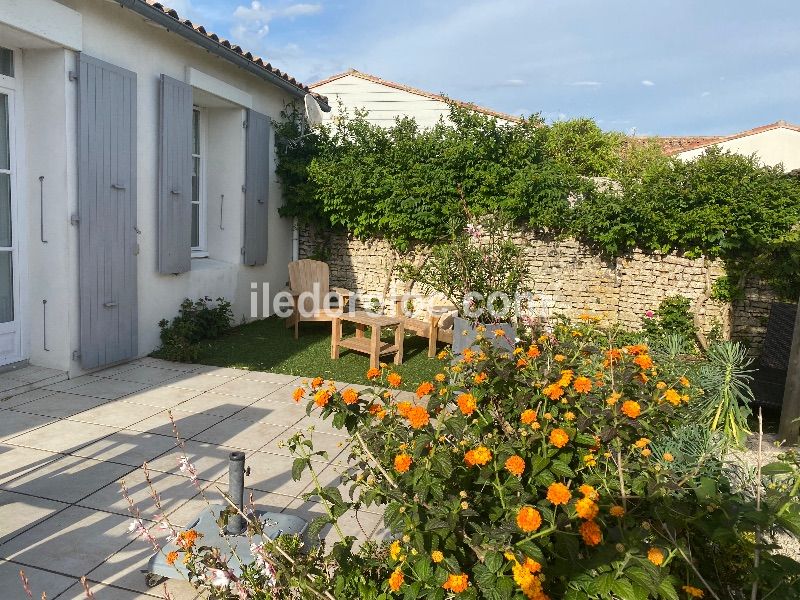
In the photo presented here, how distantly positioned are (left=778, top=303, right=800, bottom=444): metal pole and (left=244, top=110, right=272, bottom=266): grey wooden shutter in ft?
20.0

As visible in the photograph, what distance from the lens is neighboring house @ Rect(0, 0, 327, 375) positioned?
4730 millimetres

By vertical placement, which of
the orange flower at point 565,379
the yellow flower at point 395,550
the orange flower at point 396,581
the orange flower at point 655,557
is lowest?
the orange flower at point 396,581

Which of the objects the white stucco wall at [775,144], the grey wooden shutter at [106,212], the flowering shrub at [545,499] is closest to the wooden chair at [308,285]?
the grey wooden shutter at [106,212]

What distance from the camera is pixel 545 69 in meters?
10.8

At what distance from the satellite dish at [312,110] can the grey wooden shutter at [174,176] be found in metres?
2.45

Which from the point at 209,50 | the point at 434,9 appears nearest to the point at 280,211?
the point at 209,50

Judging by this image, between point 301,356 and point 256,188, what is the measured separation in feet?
8.98

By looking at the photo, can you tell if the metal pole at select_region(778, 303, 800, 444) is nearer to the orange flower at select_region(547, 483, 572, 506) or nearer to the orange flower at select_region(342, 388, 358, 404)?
the orange flower at select_region(547, 483, 572, 506)

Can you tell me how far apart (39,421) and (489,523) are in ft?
11.9

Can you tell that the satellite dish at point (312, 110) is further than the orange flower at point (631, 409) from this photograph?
Yes

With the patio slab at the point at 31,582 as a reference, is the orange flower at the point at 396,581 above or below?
above

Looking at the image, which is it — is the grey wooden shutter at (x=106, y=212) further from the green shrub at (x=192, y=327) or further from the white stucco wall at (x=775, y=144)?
the white stucco wall at (x=775, y=144)

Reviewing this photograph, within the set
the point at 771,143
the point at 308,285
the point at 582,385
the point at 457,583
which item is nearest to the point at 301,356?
the point at 308,285

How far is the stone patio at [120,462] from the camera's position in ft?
7.70
